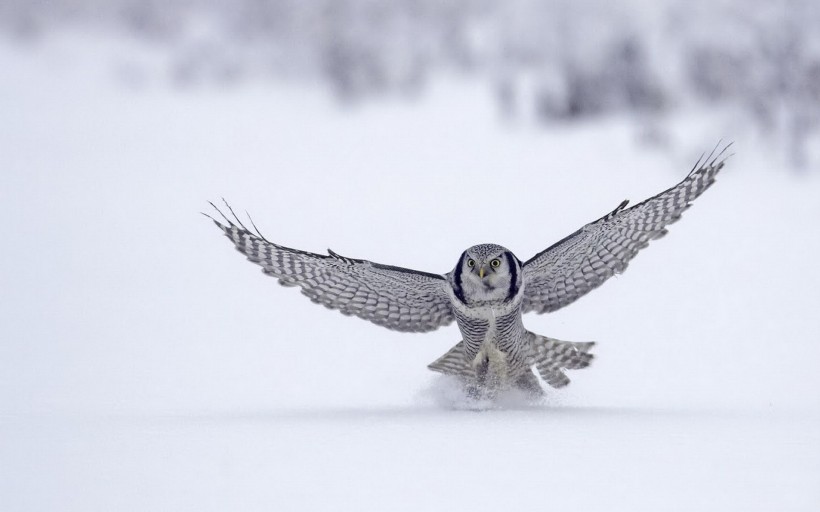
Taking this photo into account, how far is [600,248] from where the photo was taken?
5.75 m

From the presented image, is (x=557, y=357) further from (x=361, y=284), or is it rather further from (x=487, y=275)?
(x=361, y=284)

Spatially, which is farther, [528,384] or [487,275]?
[528,384]

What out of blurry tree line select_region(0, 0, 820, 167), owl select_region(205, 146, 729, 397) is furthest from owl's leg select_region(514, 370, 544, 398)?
blurry tree line select_region(0, 0, 820, 167)

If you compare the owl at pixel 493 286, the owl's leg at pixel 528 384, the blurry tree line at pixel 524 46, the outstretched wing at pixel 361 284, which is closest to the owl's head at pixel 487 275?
the owl at pixel 493 286

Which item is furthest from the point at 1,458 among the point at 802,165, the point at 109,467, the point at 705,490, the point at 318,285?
the point at 802,165

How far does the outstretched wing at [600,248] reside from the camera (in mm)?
5430

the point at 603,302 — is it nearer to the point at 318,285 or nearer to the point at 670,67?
the point at 318,285

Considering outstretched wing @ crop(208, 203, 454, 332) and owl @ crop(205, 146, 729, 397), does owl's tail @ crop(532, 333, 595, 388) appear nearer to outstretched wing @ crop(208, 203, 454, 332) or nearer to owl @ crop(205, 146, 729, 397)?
owl @ crop(205, 146, 729, 397)

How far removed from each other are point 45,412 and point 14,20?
18796mm

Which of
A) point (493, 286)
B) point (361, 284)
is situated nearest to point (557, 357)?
point (493, 286)

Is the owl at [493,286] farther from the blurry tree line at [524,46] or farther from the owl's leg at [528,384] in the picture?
the blurry tree line at [524,46]

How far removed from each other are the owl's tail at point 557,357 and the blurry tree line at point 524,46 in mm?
11263

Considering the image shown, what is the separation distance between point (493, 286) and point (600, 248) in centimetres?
66

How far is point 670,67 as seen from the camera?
18.4 m
